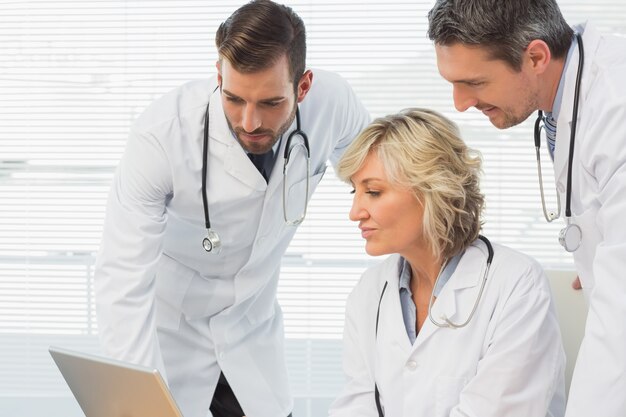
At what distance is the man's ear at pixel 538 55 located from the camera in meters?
1.42

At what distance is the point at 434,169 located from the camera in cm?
161

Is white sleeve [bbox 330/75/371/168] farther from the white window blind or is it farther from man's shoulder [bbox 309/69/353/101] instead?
the white window blind

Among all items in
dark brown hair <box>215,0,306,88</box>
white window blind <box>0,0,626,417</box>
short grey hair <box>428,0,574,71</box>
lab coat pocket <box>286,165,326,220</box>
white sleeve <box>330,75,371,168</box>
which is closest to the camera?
short grey hair <box>428,0,574,71</box>

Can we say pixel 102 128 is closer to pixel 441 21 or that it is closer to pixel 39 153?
pixel 39 153

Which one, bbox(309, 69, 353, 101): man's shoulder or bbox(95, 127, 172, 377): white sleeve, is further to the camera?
bbox(309, 69, 353, 101): man's shoulder

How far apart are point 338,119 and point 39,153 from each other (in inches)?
61.7

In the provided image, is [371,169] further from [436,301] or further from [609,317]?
[609,317]

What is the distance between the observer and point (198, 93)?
6.14 feet

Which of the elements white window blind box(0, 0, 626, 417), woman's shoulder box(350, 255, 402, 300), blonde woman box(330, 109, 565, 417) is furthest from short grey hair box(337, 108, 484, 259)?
white window blind box(0, 0, 626, 417)

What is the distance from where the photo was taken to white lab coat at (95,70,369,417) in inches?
66.5

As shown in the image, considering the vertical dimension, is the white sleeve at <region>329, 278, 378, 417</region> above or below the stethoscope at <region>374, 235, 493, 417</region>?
below

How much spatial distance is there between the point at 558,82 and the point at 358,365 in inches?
27.0

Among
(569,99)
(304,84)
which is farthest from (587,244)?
(304,84)

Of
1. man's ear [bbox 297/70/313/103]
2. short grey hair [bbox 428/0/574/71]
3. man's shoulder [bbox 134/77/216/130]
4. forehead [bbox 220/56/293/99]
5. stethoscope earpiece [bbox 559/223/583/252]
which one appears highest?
short grey hair [bbox 428/0/574/71]
